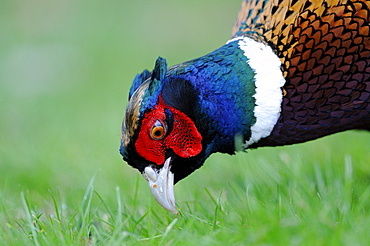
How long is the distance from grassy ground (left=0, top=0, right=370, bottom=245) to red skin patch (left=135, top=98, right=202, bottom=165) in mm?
250

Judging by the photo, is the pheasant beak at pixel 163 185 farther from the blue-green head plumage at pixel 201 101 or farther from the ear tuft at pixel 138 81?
the ear tuft at pixel 138 81

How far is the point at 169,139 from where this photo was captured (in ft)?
9.14

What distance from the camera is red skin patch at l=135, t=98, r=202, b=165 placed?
8.89ft

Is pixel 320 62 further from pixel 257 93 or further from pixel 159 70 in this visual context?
pixel 159 70

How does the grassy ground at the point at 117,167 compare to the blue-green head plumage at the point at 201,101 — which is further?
the blue-green head plumage at the point at 201,101

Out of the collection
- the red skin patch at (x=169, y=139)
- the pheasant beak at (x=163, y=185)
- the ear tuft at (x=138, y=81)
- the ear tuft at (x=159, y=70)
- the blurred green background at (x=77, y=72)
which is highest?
the ear tuft at (x=159, y=70)

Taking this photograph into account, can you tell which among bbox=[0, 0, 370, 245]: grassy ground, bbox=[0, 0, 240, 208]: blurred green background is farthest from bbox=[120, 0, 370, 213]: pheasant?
bbox=[0, 0, 240, 208]: blurred green background

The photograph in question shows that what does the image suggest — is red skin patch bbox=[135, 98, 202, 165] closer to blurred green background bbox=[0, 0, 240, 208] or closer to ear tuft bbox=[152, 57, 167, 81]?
ear tuft bbox=[152, 57, 167, 81]

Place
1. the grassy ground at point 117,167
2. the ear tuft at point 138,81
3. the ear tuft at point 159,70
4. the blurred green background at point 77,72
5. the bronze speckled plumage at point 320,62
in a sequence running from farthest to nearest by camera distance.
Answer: the blurred green background at point 77,72 → the ear tuft at point 138,81 → the bronze speckled plumage at point 320,62 → the ear tuft at point 159,70 → the grassy ground at point 117,167

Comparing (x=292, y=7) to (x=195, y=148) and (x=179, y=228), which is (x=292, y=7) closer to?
(x=195, y=148)

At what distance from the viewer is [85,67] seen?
9.07 meters

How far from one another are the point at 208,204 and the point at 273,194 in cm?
37

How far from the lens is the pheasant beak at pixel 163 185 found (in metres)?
2.79

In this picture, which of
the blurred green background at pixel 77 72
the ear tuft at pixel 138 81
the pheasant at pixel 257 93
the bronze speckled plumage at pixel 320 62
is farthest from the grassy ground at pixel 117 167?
the ear tuft at pixel 138 81
